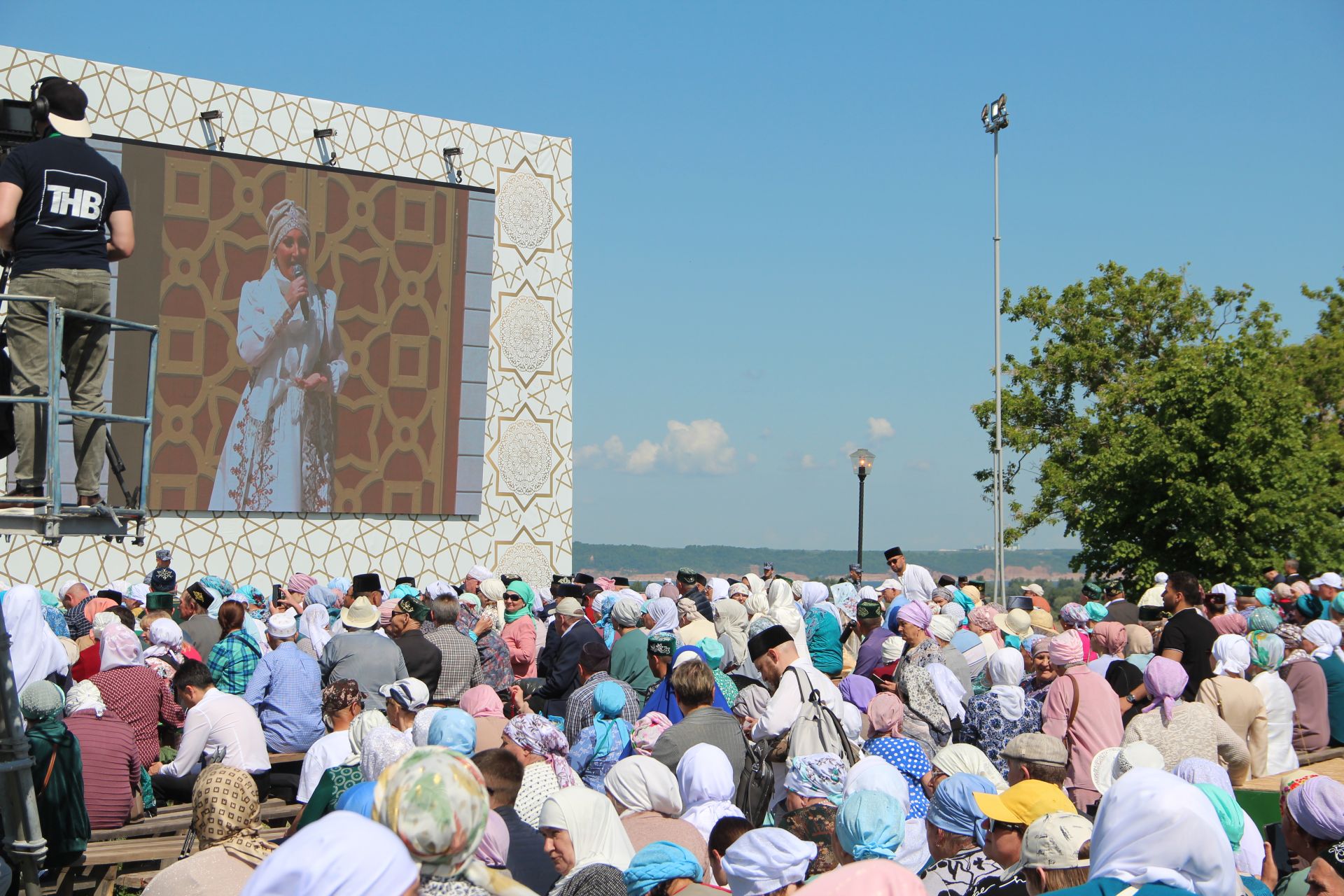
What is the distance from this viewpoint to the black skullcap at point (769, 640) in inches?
266

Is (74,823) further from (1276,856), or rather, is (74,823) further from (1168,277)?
(1168,277)

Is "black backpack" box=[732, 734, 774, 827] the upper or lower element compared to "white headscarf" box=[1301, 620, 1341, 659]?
lower

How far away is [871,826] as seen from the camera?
160 inches

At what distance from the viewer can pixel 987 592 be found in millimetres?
28406

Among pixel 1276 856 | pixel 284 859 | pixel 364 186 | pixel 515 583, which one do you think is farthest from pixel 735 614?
pixel 364 186

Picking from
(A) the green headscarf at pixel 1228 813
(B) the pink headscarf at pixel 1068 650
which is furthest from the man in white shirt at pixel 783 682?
(A) the green headscarf at pixel 1228 813

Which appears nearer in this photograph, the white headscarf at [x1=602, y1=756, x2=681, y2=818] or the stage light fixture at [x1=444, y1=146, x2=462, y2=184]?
the white headscarf at [x1=602, y1=756, x2=681, y2=818]

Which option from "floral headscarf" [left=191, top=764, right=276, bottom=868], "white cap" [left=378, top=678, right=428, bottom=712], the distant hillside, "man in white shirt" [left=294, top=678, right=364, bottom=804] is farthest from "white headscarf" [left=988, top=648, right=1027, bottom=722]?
the distant hillside

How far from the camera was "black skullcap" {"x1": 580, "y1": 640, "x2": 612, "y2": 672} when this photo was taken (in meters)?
8.95

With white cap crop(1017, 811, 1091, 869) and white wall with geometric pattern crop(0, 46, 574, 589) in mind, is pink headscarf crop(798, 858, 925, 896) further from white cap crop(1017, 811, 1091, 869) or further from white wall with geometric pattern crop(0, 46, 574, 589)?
white wall with geometric pattern crop(0, 46, 574, 589)

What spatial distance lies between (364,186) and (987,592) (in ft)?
51.8

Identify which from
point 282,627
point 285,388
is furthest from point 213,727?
point 285,388

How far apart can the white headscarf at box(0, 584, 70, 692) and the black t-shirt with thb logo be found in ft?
4.94

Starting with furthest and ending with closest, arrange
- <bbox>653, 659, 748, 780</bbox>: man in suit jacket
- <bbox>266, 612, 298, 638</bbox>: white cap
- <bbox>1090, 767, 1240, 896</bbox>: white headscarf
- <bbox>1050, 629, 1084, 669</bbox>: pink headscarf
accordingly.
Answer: <bbox>266, 612, 298, 638</bbox>: white cap → <bbox>1050, 629, 1084, 669</bbox>: pink headscarf → <bbox>653, 659, 748, 780</bbox>: man in suit jacket → <bbox>1090, 767, 1240, 896</bbox>: white headscarf
